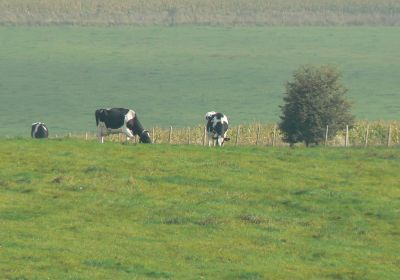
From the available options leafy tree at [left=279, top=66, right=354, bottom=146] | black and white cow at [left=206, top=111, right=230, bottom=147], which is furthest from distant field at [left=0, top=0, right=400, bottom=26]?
black and white cow at [left=206, top=111, right=230, bottom=147]

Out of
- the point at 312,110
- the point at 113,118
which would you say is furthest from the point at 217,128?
the point at 312,110

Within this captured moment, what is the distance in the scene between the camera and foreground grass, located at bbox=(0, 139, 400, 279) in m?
38.5

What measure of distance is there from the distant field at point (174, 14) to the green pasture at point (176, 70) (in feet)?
27.8

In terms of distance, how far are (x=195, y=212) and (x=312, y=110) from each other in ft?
83.7

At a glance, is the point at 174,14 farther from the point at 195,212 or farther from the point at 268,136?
the point at 195,212

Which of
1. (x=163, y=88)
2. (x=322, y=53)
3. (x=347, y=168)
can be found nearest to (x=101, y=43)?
(x=322, y=53)

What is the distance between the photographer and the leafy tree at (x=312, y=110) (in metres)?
70.0

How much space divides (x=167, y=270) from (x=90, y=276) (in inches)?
89.3

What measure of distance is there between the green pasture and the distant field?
8482mm

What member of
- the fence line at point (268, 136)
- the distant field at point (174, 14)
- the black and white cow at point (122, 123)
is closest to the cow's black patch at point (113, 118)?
the black and white cow at point (122, 123)

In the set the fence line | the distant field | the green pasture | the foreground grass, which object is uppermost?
the distant field

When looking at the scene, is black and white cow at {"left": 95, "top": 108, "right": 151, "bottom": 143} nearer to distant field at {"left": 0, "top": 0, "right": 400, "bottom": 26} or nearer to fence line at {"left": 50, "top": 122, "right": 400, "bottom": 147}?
fence line at {"left": 50, "top": 122, "right": 400, "bottom": 147}

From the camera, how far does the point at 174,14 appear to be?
193 meters

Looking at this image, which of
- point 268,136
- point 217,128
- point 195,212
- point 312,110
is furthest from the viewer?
point 268,136
